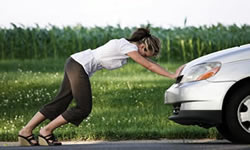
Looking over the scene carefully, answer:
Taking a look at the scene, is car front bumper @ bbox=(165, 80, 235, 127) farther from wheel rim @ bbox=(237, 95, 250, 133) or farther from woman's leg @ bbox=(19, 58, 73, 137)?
woman's leg @ bbox=(19, 58, 73, 137)

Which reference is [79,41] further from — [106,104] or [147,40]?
[147,40]

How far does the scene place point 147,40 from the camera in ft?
24.8

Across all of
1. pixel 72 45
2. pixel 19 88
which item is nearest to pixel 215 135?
pixel 19 88

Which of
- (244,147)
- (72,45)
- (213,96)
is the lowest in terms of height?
(244,147)

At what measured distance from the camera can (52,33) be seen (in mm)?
22875

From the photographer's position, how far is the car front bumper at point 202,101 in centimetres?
708

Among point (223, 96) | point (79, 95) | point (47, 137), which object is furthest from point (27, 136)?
point (223, 96)

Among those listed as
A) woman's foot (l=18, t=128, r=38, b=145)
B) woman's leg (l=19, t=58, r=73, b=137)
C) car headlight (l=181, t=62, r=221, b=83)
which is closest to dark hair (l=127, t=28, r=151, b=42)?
car headlight (l=181, t=62, r=221, b=83)

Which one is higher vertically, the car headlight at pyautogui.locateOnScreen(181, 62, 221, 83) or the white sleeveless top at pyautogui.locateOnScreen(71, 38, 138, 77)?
the white sleeveless top at pyautogui.locateOnScreen(71, 38, 138, 77)

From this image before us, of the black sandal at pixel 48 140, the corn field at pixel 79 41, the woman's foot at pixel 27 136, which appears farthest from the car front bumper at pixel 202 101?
the corn field at pixel 79 41

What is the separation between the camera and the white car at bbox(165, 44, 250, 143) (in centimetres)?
708

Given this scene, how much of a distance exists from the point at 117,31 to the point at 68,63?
15.7 m

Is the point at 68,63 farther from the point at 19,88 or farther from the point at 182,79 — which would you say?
the point at 19,88

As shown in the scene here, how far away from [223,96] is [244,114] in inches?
11.7
